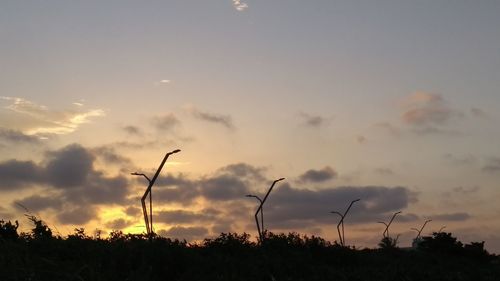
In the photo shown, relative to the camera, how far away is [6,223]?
33.4 metres

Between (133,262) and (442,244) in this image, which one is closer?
(133,262)

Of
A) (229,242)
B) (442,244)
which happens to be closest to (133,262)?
(229,242)

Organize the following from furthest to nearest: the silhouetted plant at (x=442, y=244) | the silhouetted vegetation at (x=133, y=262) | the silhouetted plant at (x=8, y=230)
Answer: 1. the silhouetted plant at (x=442, y=244)
2. the silhouetted plant at (x=8, y=230)
3. the silhouetted vegetation at (x=133, y=262)

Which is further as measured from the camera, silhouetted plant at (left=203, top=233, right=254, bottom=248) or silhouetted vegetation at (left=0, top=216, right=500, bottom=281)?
silhouetted plant at (left=203, top=233, right=254, bottom=248)

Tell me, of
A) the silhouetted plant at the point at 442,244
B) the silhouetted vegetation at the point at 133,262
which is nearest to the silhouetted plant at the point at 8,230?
the silhouetted vegetation at the point at 133,262

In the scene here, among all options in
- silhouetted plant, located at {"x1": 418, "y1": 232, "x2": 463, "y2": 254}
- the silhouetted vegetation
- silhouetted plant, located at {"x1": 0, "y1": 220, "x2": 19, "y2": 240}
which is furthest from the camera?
silhouetted plant, located at {"x1": 418, "y1": 232, "x2": 463, "y2": 254}

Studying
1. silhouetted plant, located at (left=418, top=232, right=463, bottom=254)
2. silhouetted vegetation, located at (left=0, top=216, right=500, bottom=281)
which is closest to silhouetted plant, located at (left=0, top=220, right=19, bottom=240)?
silhouetted vegetation, located at (left=0, top=216, right=500, bottom=281)

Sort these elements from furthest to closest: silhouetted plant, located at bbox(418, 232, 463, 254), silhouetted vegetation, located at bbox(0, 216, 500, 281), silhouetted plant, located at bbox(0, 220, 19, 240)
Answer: silhouetted plant, located at bbox(418, 232, 463, 254)
silhouetted plant, located at bbox(0, 220, 19, 240)
silhouetted vegetation, located at bbox(0, 216, 500, 281)

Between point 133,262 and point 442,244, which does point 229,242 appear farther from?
point 442,244

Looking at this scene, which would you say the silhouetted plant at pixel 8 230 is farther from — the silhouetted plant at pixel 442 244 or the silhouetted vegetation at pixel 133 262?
the silhouetted plant at pixel 442 244

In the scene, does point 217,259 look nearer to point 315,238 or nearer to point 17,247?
point 17,247

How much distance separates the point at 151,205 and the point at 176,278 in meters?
29.3

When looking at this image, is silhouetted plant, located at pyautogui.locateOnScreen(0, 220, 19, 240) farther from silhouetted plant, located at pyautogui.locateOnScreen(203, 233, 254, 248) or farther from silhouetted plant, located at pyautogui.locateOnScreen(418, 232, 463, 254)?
silhouetted plant, located at pyautogui.locateOnScreen(418, 232, 463, 254)

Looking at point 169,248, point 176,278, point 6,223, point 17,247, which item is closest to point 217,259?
point 169,248
